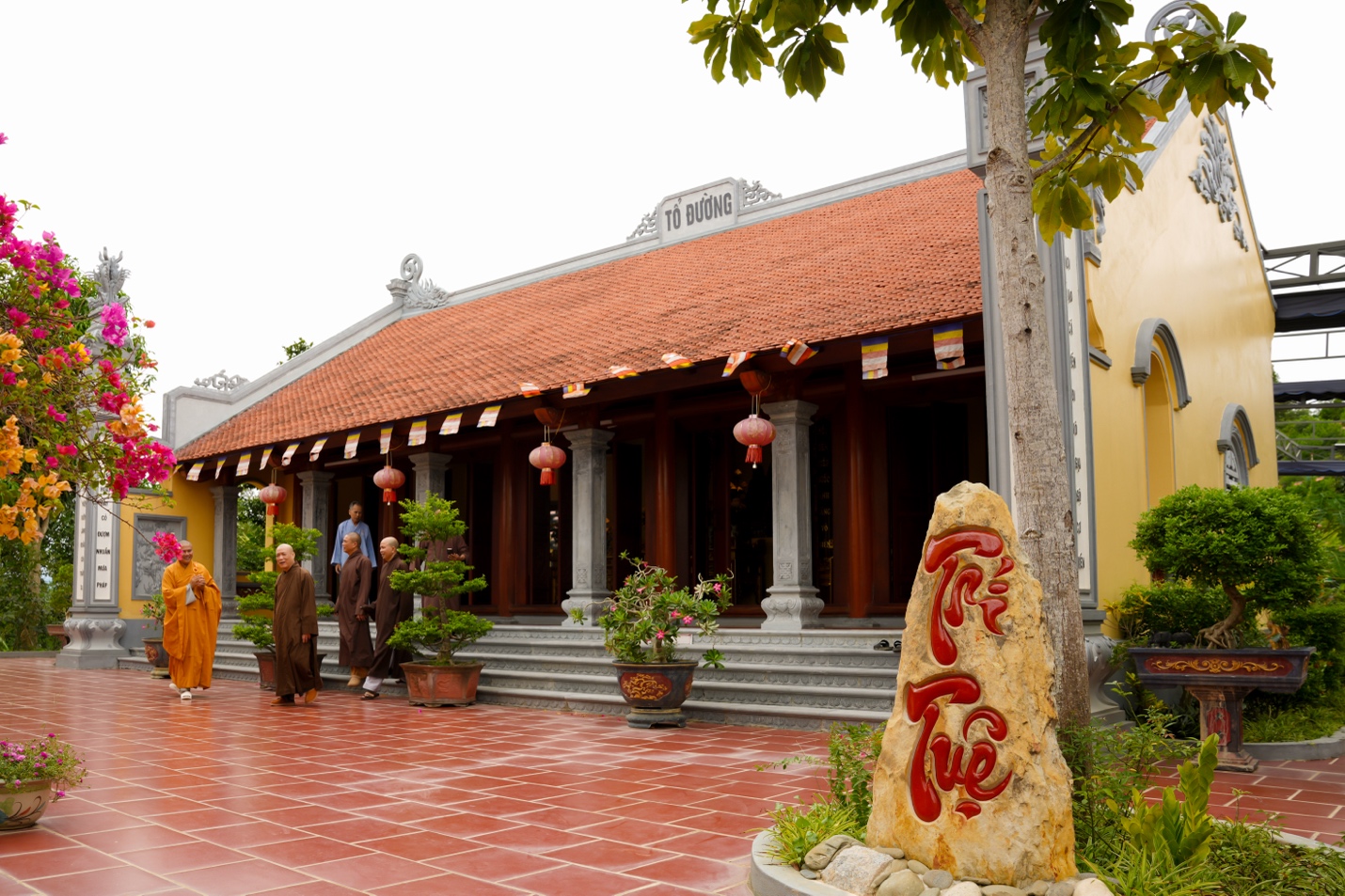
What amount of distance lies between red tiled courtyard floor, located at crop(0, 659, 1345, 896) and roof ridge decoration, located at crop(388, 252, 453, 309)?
1098 cm

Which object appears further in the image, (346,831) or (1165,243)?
(1165,243)

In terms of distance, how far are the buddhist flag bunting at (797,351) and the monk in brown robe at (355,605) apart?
5.10 metres

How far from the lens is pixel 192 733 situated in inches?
332

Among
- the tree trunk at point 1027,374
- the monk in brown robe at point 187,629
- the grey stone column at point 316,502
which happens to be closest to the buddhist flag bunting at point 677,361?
the monk in brown robe at point 187,629

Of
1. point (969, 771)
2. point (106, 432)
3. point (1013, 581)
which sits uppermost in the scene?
point (106, 432)

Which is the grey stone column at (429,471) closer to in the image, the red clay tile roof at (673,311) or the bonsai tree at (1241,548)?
the red clay tile roof at (673,311)

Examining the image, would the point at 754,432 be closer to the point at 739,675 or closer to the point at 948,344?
the point at 948,344

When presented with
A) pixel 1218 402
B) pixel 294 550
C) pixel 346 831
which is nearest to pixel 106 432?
pixel 346 831

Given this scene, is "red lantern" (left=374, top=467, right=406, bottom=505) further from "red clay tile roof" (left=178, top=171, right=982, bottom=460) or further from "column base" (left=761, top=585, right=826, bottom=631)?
"column base" (left=761, top=585, right=826, bottom=631)

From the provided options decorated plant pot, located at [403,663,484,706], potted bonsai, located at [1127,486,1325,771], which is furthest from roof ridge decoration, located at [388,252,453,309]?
potted bonsai, located at [1127,486,1325,771]

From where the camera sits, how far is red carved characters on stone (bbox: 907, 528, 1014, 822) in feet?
12.3

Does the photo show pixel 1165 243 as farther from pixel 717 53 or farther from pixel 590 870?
pixel 590 870

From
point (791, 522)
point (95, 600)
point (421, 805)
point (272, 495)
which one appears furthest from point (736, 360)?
point (95, 600)

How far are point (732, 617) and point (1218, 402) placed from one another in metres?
6.41
